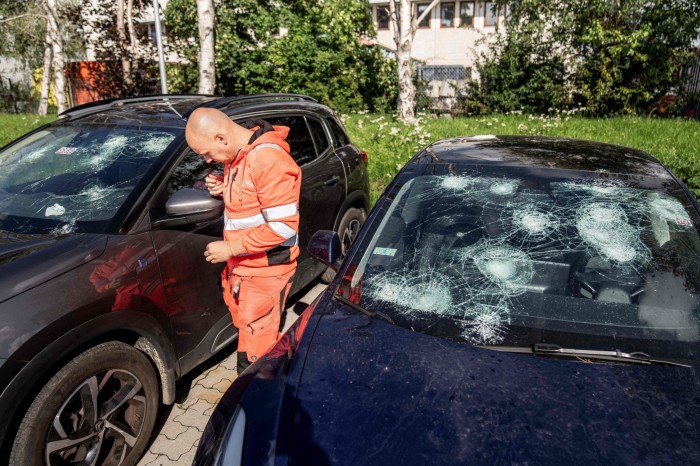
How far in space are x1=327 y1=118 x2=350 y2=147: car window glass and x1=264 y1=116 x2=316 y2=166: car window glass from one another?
436 millimetres

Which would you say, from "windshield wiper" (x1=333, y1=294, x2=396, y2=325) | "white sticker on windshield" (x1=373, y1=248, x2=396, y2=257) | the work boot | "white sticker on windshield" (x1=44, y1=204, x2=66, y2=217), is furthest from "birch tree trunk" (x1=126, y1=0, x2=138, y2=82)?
"windshield wiper" (x1=333, y1=294, x2=396, y2=325)

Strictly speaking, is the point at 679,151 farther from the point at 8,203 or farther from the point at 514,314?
the point at 8,203

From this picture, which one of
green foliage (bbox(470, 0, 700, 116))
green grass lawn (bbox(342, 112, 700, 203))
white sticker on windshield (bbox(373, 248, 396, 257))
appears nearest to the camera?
white sticker on windshield (bbox(373, 248, 396, 257))

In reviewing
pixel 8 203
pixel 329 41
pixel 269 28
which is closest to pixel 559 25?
pixel 329 41

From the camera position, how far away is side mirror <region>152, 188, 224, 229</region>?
252 cm

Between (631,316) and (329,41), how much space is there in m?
16.1

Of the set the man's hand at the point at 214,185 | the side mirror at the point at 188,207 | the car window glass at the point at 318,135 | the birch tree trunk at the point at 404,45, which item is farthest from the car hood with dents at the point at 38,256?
the birch tree trunk at the point at 404,45

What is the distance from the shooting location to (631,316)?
1.94 m

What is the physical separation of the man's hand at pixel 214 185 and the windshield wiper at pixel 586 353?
1.71m

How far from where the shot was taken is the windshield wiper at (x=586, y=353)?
1.74 m

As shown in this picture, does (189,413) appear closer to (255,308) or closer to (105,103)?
(255,308)

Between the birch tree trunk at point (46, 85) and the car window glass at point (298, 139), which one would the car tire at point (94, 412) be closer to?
the car window glass at point (298, 139)

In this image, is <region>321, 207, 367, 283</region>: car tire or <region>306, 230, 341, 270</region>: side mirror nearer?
<region>306, 230, 341, 270</region>: side mirror

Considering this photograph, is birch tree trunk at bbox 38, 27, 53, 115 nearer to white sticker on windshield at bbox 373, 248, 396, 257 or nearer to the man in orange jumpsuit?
the man in orange jumpsuit
